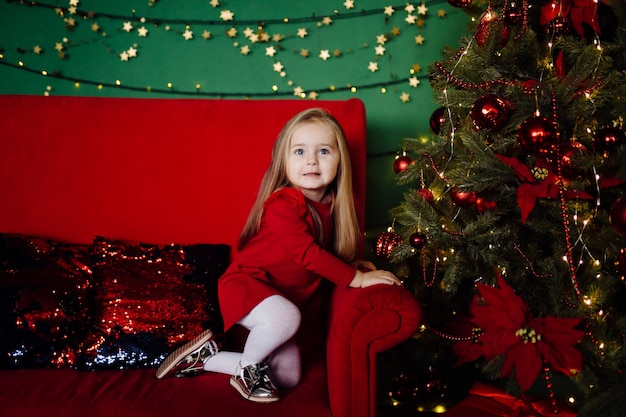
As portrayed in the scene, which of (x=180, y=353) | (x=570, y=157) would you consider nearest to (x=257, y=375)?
(x=180, y=353)

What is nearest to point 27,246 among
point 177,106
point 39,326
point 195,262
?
point 39,326

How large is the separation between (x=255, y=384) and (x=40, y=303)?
2.41 feet

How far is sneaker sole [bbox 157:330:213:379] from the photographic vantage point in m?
1.59

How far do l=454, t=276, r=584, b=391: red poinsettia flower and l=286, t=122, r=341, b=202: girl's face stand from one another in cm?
67

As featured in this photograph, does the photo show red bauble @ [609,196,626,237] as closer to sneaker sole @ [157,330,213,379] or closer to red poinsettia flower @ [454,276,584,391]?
red poinsettia flower @ [454,276,584,391]

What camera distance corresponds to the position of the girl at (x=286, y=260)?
62.8 inches

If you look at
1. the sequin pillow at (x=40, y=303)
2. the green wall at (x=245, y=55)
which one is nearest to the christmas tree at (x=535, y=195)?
the green wall at (x=245, y=55)

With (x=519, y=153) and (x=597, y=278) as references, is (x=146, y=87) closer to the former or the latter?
(x=519, y=153)

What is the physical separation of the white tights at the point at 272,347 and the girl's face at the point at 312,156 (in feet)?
1.50

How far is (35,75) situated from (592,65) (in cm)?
224

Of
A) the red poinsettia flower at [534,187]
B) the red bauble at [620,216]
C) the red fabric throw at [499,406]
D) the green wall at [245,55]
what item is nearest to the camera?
the red bauble at [620,216]

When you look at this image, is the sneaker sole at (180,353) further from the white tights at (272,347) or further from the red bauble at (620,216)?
the red bauble at (620,216)

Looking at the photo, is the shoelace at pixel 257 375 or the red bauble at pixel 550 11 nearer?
the shoelace at pixel 257 375

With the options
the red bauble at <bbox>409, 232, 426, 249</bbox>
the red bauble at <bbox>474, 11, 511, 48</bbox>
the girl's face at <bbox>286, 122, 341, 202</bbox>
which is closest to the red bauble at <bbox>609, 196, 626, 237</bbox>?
the red bauble at <bbox>409, 232, 426, 249</bbox>
